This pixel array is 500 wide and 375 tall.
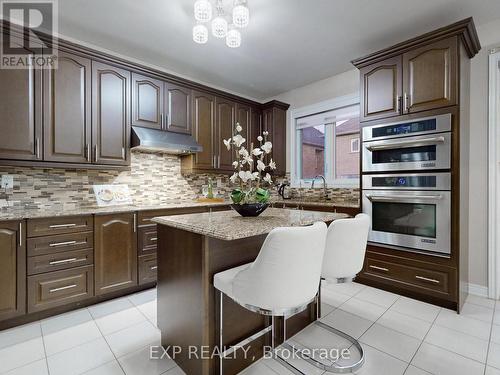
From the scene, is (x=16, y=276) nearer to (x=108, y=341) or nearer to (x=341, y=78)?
(x=108, y=341)

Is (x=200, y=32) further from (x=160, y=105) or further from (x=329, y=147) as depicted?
(x=329, y=147)

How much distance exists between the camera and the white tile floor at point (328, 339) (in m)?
1.59

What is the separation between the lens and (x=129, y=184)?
3.23 metres

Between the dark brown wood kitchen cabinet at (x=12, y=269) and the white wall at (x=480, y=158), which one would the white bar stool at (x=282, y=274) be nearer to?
the dark brown wood kitchen cabinet at (x=12, y=269)

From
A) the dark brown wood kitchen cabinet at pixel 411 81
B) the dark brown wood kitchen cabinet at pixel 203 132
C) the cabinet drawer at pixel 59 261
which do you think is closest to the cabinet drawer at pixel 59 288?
the cabinet drawer at pixel 59 261

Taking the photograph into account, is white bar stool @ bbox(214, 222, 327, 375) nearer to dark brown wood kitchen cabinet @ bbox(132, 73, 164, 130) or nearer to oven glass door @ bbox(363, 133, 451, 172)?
oven glass door @ bbox(363, 133, 451, 172)

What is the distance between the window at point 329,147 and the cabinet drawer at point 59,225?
266cm

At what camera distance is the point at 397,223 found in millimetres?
2639

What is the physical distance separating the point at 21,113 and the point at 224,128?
2.31 metres

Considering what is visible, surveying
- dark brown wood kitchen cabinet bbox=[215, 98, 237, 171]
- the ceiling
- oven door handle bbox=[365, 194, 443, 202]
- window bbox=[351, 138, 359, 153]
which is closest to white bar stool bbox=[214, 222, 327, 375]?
oven door handle bbox=[365, 194, 443, 202]

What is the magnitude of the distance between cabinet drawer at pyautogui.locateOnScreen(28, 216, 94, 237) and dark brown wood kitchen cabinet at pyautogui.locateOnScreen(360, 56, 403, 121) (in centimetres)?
308

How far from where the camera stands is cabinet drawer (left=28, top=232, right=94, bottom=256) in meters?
2.16

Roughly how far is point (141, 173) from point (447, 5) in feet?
12.0

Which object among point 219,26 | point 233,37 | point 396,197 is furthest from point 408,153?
point 219,26
